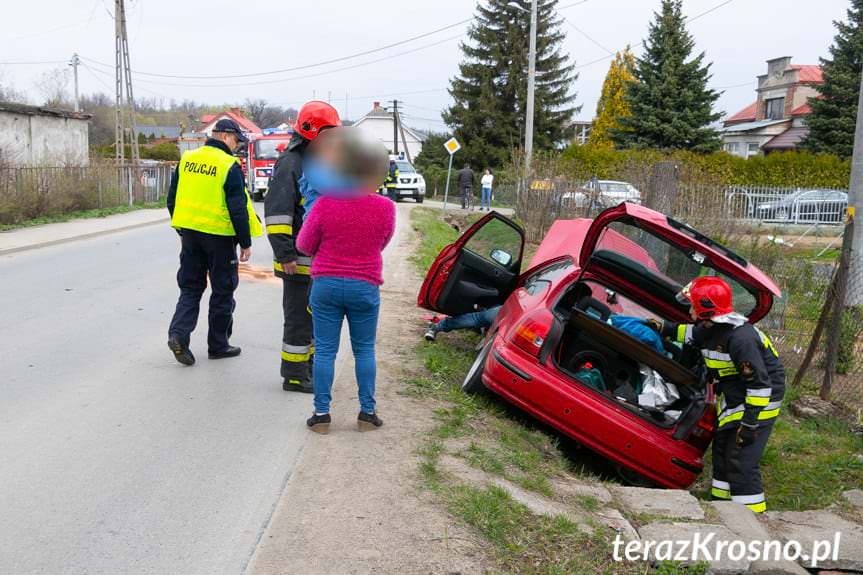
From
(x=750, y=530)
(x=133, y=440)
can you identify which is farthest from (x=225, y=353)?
(x=750, y=530)

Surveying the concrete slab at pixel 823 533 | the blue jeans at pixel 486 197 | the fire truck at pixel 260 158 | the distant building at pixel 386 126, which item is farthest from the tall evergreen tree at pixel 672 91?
A: the distant building at pixel 386 126

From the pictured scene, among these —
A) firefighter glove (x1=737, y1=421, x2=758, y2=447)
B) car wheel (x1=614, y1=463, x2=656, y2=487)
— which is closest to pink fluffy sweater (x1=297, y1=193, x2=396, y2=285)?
car wheel (x1=614, y1=463, x2=656, y2=487)

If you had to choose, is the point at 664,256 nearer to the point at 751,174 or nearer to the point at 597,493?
the point at 597,493

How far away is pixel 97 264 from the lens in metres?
12.2

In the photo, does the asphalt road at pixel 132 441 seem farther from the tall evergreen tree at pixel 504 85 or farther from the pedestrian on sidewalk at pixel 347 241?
the tall evergreen tree at pixel 504 85

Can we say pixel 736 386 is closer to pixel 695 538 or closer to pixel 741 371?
pixel 741 371

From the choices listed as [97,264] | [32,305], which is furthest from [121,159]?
[32,305]

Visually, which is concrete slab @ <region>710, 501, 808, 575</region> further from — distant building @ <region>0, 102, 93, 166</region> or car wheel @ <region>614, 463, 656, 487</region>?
distant building @ <region>0, 102, 93, 166</region>

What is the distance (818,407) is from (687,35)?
37.1 m

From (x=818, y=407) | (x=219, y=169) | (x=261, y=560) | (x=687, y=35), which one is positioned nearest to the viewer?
(x=261, y=560)

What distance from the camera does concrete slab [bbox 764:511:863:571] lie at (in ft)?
13.4

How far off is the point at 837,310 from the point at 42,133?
1057 inches

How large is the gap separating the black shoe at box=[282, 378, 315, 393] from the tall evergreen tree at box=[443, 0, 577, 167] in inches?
1609

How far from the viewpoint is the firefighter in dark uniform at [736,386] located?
5.18m
